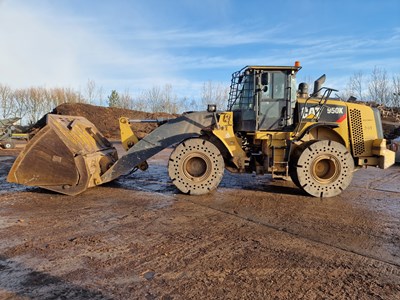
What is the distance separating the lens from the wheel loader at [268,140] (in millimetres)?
6703

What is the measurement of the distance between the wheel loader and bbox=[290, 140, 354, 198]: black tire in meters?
0.02

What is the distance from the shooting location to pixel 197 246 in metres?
4.03

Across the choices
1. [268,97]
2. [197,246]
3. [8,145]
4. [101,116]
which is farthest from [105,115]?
[197,246]

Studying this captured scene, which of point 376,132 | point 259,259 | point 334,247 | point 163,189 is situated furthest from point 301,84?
point 259,259

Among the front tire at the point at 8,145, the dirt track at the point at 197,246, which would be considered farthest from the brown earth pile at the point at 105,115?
the dirt track at the point at 197,246

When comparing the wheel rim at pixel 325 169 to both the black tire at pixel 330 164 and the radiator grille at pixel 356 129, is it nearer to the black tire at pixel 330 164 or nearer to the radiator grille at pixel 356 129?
the black tire at pixel 330 164

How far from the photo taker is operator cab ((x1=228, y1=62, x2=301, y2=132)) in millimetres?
6902

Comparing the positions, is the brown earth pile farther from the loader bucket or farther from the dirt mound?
the loader bucket

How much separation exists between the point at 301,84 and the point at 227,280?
5.86 metres

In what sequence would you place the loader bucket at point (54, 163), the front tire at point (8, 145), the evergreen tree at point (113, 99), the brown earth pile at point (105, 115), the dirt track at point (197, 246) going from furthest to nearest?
the evergreen tree at point (113, 99) < the brown earth pile at point (105, 115) < the front tire at point (8, 145) < the loader bucket at point (54, 163) < the dirt track at point (197, 246)

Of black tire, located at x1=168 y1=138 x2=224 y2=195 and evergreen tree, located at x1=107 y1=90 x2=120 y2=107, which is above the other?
evergreen tree, located at x1=107 y1=90 x2=120 y2=107

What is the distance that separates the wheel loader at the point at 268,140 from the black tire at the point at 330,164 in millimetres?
19

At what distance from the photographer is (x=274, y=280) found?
3168mm

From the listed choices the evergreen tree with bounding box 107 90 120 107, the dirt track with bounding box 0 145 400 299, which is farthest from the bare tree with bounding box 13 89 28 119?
the dirt track with bounding box 0 145 400 299
